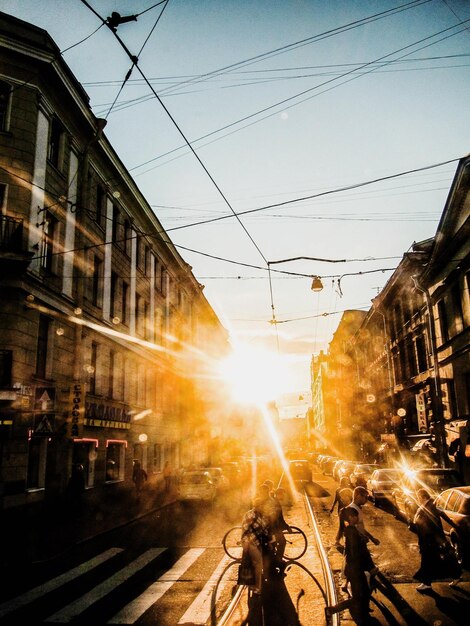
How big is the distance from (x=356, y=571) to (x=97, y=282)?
2048cm

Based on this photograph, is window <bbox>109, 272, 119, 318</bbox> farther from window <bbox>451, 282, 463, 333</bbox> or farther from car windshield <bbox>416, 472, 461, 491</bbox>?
window <bbox>451, 282, 463, 333</bbox>

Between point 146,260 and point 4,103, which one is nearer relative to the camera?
point 4,103

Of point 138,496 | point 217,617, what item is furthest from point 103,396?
point 217,617

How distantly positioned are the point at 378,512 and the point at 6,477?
13.0 m

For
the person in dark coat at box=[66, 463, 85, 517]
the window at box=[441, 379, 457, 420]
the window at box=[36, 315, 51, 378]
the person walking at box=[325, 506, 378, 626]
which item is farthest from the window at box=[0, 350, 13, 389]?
the window at box=[441, 379, 457, 420]

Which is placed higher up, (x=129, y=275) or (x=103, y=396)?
(x=129, y=275)

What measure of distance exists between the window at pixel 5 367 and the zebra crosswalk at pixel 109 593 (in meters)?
7.40

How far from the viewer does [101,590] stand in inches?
357

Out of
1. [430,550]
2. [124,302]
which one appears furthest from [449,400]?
[430,550]

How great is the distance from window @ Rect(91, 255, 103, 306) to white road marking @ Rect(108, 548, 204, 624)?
605 inches

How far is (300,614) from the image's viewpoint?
733 cm

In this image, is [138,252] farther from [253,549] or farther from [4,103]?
[253,549]

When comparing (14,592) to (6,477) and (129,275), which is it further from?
(129,275)

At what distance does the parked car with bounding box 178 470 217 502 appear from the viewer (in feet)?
75.9
